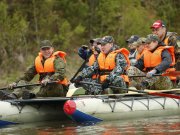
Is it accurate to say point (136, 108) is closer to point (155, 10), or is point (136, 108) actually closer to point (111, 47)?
point (111, 47)

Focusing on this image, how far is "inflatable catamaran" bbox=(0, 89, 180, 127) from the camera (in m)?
11.1

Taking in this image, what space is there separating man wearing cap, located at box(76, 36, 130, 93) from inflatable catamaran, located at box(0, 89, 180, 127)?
266 mm

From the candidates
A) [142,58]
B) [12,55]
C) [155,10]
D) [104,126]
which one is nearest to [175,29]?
[155,10]

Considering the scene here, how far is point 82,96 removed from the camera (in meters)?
11.6

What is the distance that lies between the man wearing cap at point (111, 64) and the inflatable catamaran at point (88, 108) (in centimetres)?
27

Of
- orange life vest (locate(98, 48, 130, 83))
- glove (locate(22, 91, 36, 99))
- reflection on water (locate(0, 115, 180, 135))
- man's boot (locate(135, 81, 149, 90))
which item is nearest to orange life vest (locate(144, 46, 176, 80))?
man's boot (locate(135, 81, 149, 90))

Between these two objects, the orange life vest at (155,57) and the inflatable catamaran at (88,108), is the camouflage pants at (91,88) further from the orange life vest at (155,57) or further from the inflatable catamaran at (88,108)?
the orange life vest at (155,57)

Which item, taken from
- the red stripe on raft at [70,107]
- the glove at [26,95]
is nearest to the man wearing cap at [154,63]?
the red stripe on raft at [70,107]

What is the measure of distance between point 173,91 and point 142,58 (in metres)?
0.90

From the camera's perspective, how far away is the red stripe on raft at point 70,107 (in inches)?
425

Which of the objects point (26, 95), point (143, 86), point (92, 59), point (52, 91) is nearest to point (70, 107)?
point (52, 91)

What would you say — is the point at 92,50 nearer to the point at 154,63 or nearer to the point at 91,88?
the point at 91,88

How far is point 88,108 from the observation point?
1110 centimetres

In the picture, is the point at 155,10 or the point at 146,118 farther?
the point at 155,10
